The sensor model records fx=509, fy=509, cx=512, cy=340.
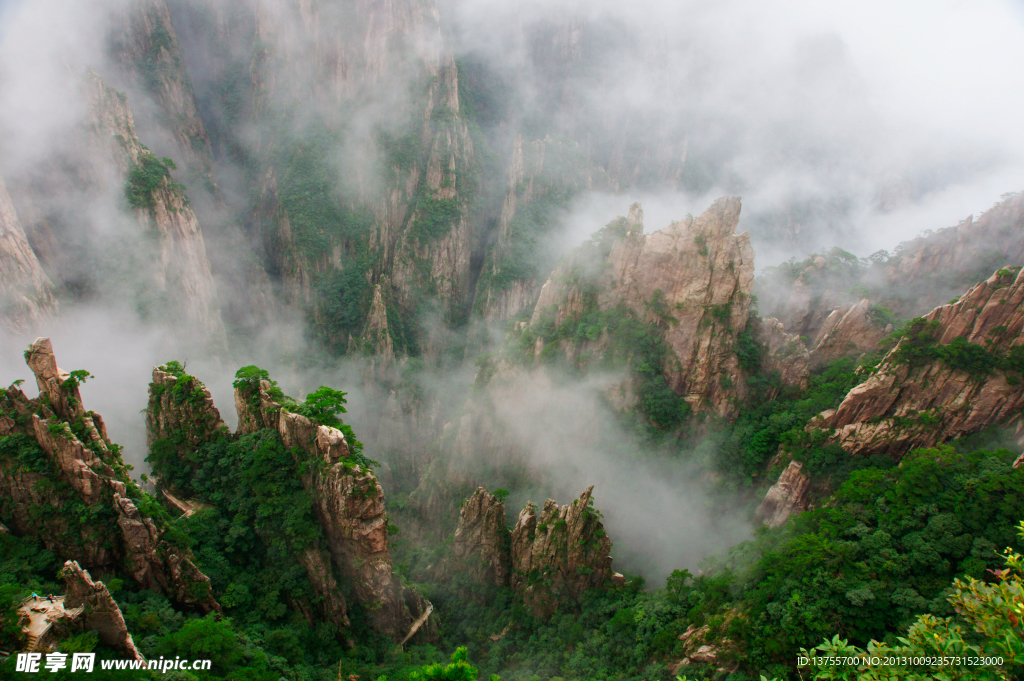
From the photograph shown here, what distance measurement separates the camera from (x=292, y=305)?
60469 millimetres

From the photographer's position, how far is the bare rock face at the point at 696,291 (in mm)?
32656

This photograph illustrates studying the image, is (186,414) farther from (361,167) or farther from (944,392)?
(361,167)

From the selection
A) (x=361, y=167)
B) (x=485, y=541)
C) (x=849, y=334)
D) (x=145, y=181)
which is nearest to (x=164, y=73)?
(x=361, y=167)

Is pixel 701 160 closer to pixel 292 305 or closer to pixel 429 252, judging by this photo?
pixel 429 252

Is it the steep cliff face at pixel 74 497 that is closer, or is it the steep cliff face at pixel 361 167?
the steep cliff face at pixel 74 497

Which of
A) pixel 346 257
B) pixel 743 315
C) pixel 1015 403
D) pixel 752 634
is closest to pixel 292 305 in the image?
pixel 346 257

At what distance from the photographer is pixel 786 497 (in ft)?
86.2

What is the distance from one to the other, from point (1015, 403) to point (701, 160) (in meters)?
65.1

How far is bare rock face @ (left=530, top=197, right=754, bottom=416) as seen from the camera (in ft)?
107

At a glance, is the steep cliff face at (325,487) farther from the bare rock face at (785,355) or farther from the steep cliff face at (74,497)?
the bare rock face at (785,355)

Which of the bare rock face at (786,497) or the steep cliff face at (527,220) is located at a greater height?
the steep cliff face at (527,220)

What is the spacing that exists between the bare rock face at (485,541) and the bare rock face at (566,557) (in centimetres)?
241

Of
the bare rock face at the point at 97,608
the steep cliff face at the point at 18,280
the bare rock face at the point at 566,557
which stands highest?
the steep cliff face at the point at 18,280

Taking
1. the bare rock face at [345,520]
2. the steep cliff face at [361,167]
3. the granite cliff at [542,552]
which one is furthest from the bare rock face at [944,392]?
the steep cliff face at [361,167]
